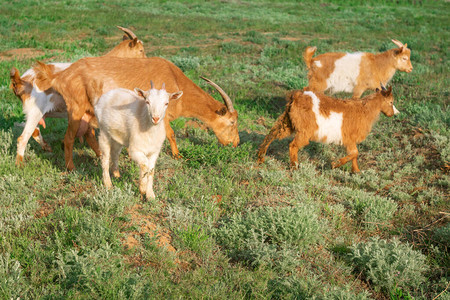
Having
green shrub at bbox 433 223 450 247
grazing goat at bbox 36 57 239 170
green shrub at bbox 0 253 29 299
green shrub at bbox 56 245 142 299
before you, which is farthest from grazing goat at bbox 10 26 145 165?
green shrub at bbox 433 223 450 247

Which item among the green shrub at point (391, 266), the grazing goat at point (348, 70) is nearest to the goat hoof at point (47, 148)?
the green shrub at point (391, 266)

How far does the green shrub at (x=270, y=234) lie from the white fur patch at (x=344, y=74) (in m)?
5.84

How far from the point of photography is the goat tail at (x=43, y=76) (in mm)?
6242

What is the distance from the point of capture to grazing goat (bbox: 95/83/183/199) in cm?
482

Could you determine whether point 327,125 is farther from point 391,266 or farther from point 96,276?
point 96,276

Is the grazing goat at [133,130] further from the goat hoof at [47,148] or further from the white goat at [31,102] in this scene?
the goat hoof at [47,148]

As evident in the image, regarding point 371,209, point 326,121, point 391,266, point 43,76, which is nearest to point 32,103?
point 43,76

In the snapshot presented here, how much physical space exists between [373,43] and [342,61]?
11.2 meters

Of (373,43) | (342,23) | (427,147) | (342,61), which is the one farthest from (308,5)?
(427,147)

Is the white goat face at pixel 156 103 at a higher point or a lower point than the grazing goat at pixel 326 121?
higher

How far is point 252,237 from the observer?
4.39 m

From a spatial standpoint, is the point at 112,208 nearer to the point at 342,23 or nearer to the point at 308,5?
the point at 342,23

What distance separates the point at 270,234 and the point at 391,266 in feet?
4.16

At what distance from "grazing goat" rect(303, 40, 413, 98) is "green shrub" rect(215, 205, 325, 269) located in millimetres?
5783
